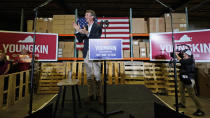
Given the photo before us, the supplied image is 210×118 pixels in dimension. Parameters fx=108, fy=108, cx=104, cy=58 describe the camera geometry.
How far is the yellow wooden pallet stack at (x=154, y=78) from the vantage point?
3926mm

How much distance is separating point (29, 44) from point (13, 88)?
1495 millimetres

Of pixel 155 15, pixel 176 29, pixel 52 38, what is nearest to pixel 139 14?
pixel 155 15

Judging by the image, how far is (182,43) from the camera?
357 cm

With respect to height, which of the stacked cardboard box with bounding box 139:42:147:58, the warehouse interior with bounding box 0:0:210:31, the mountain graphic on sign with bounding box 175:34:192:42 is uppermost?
the warehouse interior with bounding box 0:0:210:31

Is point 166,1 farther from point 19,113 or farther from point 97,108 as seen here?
point 19,113

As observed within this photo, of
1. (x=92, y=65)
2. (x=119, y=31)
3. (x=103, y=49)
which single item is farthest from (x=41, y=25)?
(x=103, y=49)

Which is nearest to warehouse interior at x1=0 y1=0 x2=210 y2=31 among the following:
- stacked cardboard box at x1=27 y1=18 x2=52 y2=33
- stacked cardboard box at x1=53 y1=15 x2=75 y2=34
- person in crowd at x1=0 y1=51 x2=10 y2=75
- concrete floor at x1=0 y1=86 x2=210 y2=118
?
stacked cardboard box at x1=53 y1=15 x2=75 y2=34

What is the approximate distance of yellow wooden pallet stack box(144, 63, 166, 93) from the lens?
3.93 m

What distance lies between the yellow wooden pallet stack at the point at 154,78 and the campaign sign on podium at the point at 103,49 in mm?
2871

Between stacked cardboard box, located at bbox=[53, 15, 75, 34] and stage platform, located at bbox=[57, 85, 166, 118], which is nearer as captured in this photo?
Result: stage platform, located at bbox=[57, 85, 166, 118]

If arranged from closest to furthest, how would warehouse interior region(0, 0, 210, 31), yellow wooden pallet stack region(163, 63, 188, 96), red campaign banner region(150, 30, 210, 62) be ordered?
1. red campaign banner region(150, 30, 210, 62)
2. yellow wooden pallet stack region(163, 63, 188, 96)
3. warehouse interior region(0, 0, 210, 31)

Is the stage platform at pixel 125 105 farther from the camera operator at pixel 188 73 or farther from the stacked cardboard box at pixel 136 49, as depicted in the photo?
the stacked cardboard box at pixel 136 49

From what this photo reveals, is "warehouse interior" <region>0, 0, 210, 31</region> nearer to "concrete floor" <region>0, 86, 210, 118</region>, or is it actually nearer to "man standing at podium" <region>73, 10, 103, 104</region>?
"man standing at podium" <region>73, 10, 103, 104</region>

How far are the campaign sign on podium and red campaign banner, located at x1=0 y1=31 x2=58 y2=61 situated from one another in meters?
2.77
